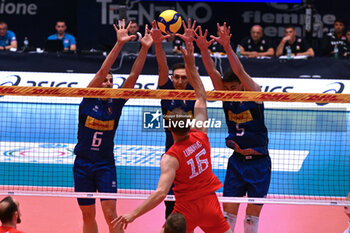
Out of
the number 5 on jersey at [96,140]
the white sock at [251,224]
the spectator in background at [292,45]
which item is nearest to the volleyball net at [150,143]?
the white sock at [251,224]

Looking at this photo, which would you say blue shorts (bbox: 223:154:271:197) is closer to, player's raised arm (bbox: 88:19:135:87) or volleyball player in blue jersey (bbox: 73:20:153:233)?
volleyball player in blue jersey (bbox: 73:20:153:233)

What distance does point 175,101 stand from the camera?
7785mm

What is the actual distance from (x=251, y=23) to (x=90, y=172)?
15.4 meters

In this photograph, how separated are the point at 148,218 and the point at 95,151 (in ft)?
7.07

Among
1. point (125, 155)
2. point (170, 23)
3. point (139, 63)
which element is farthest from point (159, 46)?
point (125, 155)

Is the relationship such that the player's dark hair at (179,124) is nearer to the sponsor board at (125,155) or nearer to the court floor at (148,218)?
the court floor at (148,218)

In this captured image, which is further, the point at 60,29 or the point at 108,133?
the point at 60,29

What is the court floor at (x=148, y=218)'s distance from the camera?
851cm

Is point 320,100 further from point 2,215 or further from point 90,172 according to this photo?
point 2,215

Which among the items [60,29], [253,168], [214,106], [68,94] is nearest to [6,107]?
[60,29]

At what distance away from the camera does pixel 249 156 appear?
24.0 feet

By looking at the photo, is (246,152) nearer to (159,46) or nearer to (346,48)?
(159,46)

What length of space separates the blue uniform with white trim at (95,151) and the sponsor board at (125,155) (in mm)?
4198

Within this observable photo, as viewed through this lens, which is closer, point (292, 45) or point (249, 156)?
point (249, 156)
